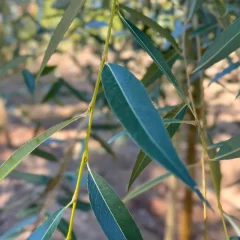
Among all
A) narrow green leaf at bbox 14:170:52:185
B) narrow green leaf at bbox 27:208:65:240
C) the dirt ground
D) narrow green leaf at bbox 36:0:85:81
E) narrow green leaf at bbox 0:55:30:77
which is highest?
narrow green leaf at bbox 0:55:30:77

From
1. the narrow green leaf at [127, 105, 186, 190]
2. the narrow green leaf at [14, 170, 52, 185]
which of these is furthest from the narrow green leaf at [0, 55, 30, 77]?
the narrow green leaf at [127, 105, 186, 190]

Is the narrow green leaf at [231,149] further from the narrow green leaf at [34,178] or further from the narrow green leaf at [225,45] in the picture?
the narrow green leaf at [34,178]

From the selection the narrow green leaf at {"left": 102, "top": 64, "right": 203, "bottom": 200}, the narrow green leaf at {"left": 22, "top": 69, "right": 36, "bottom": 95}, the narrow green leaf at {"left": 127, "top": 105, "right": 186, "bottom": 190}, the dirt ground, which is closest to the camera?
the narrow green leaf at {"left": 102, "top": 64, "right": 203, "bottom": 200}

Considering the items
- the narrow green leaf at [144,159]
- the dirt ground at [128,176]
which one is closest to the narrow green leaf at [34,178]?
the narrow green leaf at [144,159]

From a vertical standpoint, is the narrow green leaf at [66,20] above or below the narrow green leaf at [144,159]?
above

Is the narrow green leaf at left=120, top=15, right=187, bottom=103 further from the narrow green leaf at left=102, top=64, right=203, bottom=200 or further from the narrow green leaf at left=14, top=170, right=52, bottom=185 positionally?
the narrow green leaf at left=14, top=170, right=52, bottom=185

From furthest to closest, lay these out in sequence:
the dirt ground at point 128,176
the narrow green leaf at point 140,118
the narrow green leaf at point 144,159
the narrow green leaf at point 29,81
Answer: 1. the dirt ground at point 128,176
2. the narrow green leaf at point 29,81
3. the narrow green leaf at point 144,159
4. the narrow green leaf at point 140,118

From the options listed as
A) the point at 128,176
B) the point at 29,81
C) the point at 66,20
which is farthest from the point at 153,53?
the point at 128,176

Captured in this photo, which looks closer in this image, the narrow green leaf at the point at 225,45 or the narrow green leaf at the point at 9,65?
the narrow green leaf at the point at 225,45

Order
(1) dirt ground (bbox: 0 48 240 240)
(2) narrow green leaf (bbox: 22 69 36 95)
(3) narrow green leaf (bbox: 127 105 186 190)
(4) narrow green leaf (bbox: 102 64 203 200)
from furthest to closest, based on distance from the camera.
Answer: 1. (1) dirt ground (bbox: 0 48 240 240)
2. (2) narrow green leaf (bbox: 22 69 36 95)
3. (3) narrow green leaf (bbox: 127 105 186 190)
4. (4) narrow green leaf (bbox: 102 64 203 200)
